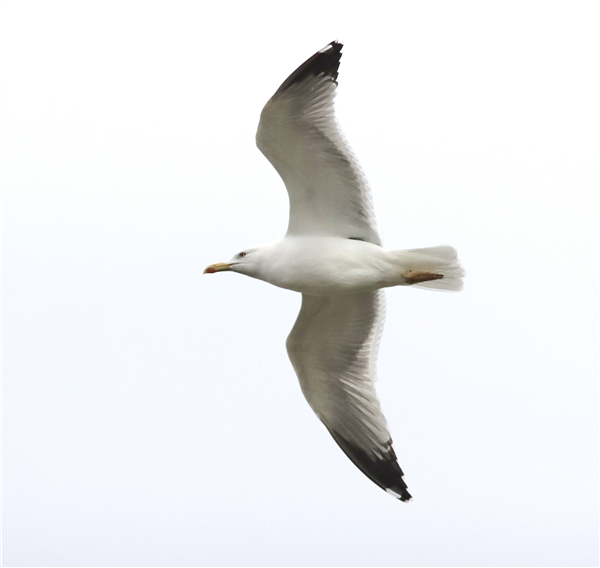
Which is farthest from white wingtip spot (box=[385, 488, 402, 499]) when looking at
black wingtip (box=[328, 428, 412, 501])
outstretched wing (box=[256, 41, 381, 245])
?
outstretched wing (box=[256, 41, 381, 245])

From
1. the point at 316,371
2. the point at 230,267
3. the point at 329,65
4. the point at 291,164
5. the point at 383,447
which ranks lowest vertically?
the point at 383,447

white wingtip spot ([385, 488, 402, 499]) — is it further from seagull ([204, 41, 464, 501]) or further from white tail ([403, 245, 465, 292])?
white tail ([403, 245, 465, 292])

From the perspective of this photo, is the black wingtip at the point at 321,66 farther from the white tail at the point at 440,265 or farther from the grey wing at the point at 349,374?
the grey wing at the point at 349,374

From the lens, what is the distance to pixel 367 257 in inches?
361

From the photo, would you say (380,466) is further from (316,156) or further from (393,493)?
(316,156)

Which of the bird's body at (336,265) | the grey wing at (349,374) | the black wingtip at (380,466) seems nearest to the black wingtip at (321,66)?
the bird's body at (336,265)

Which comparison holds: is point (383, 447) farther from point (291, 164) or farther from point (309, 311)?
point (291, 164)

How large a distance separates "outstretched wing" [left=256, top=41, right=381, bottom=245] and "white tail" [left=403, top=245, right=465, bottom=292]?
369 mm

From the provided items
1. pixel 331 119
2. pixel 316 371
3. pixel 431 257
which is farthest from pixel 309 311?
pixel 331 119

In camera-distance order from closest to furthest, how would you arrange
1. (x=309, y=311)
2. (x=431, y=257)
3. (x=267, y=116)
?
(x=267, y=116) < (x=431, y=257) < (x=309, y=311)

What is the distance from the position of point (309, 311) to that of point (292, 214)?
1.09 m

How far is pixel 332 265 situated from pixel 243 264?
789mm

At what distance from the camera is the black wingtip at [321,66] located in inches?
339

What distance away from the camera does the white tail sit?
9.20 meters
